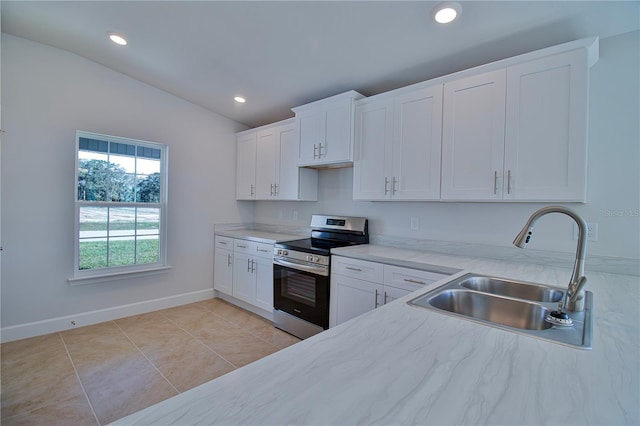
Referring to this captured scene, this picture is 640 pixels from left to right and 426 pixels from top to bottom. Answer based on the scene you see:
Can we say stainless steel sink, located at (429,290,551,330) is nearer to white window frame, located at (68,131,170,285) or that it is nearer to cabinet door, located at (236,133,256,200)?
cabinet door, located at (236,133,256,200)

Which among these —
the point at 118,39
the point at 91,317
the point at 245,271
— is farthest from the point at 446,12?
the point at 91,317

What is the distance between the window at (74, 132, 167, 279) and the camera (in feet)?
10.4

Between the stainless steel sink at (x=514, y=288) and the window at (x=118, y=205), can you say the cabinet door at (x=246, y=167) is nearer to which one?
the window at (x=118, y=205)

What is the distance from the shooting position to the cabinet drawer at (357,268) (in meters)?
2.35

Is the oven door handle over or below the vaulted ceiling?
below

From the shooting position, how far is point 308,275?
2.80m

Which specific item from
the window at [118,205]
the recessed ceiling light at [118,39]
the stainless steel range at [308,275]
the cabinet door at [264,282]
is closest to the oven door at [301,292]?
the stainless steel range at [308,275]

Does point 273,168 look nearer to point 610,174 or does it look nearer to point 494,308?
point 494,308

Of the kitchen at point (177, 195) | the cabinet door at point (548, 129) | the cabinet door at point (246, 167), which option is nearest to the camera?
the cabinet door at point (548, 129)

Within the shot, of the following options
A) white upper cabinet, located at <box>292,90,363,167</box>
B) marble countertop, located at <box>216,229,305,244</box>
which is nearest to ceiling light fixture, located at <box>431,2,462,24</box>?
white upper cabinet, located at <box>292,90,363,167</box>

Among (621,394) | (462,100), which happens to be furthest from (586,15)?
(621,394)

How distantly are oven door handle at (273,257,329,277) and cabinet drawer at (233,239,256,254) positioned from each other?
0.50 metres

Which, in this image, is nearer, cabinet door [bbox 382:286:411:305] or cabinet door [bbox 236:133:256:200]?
cabinet door [bbox 382:286:411:305]

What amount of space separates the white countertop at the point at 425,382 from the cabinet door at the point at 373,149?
1.79 metres
